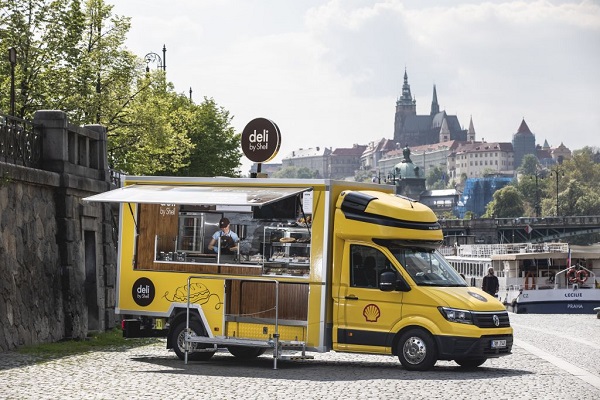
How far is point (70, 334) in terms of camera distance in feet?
75.2

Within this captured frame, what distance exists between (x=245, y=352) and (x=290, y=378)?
3460 mm

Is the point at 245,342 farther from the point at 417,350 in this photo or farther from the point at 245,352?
the point at 417,350

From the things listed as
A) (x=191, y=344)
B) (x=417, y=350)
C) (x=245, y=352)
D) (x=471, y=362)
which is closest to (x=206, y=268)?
(x=191, y=344)

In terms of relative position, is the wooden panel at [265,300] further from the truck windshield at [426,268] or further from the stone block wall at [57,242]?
the stone block wall at [57,242]

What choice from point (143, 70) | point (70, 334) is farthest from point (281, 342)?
point (143, 70)

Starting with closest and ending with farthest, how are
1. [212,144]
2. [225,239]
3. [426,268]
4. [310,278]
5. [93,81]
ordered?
1. [310,278]
2. [426,268]
3. [225,239]
4. [93,81]
5. [212,144]

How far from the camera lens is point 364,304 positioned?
1756cm

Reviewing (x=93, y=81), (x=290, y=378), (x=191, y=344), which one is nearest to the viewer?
(x=290, y=378)

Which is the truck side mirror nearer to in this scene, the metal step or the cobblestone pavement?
the cobblestone pavement

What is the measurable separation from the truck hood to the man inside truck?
3.04m

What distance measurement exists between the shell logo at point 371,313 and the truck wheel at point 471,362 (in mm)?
1351

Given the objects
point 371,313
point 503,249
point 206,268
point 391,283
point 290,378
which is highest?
point 503,249

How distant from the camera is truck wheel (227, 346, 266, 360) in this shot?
62.1 feet

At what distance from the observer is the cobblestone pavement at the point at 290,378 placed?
13633 mm
